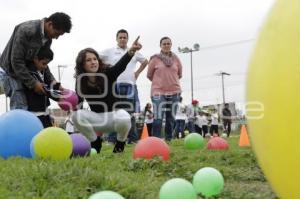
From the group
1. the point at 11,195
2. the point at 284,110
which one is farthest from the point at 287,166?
the point at 11,195

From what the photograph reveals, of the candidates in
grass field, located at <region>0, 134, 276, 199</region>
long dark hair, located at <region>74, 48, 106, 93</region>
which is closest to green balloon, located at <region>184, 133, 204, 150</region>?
long dark hair, located at <region>74, 48, 106, 93</region>

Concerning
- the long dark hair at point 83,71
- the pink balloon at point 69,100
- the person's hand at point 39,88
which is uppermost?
the long dark hair at point 83,71

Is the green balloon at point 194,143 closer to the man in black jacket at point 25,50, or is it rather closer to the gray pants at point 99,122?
the gray pants at point 99,122

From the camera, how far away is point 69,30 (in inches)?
237

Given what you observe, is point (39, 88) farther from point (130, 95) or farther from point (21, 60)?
point (130, 95)

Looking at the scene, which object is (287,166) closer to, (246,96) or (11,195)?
(246,96)

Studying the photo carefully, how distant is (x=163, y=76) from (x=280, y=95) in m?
6.71

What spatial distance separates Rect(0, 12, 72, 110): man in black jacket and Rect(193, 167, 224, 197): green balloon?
3356 mm

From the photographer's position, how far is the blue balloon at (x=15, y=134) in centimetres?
510

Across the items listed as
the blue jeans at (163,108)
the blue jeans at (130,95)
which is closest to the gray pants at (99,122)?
the blue jeans at (130,95)

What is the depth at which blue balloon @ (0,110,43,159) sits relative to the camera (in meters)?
5.10

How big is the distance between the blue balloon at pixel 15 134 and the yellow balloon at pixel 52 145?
2.16 ft

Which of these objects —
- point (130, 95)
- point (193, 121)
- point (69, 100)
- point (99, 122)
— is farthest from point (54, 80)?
point (193, 121)

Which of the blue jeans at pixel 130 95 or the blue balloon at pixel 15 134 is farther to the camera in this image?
the blue jeans at pixel 130 95
